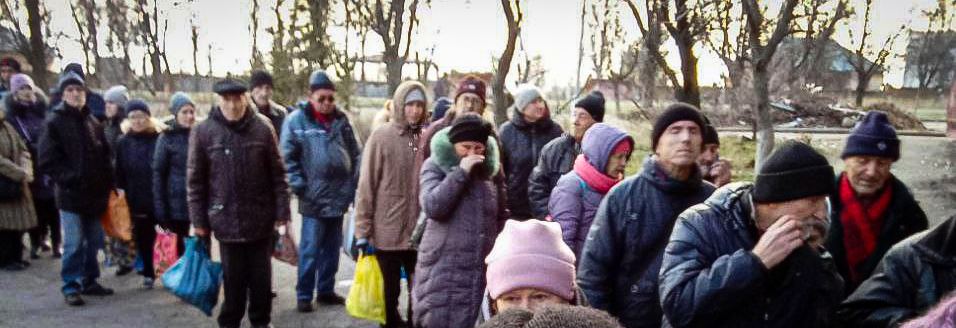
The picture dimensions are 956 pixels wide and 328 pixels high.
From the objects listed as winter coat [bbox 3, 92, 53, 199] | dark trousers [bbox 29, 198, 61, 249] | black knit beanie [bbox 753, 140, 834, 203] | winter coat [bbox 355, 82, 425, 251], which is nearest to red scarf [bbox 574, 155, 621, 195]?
black knit beanie [bbox 753, 140, 834, 203]

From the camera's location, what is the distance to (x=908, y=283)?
239 cm

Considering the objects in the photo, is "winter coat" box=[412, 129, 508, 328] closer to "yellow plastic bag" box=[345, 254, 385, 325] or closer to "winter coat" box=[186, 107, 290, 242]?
"yellow plastic bag" box=[345, 254, 385, 325]

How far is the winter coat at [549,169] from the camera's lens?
16.2 ft

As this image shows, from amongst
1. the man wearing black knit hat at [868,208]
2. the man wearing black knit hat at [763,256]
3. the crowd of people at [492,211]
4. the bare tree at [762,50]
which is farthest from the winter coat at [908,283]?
the bare tree at [762,50]

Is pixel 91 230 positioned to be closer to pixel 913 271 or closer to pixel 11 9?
pixel 913 271

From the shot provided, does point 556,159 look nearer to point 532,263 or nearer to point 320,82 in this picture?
point 320,82

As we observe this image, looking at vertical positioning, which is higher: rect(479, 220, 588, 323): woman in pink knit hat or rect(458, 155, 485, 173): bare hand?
rect(458, 155, 485, 173): bare hand

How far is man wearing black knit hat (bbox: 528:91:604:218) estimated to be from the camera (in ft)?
16.2

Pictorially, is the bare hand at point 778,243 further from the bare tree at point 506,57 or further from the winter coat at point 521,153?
the bare tree at point 506,57

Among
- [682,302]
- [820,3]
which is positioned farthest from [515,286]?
[820,3]

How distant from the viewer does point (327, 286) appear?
603 centimetres

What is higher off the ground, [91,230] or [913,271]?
[913,271]

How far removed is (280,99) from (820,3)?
38.2 ft

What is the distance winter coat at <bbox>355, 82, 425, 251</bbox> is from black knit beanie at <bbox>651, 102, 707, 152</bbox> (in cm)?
199
